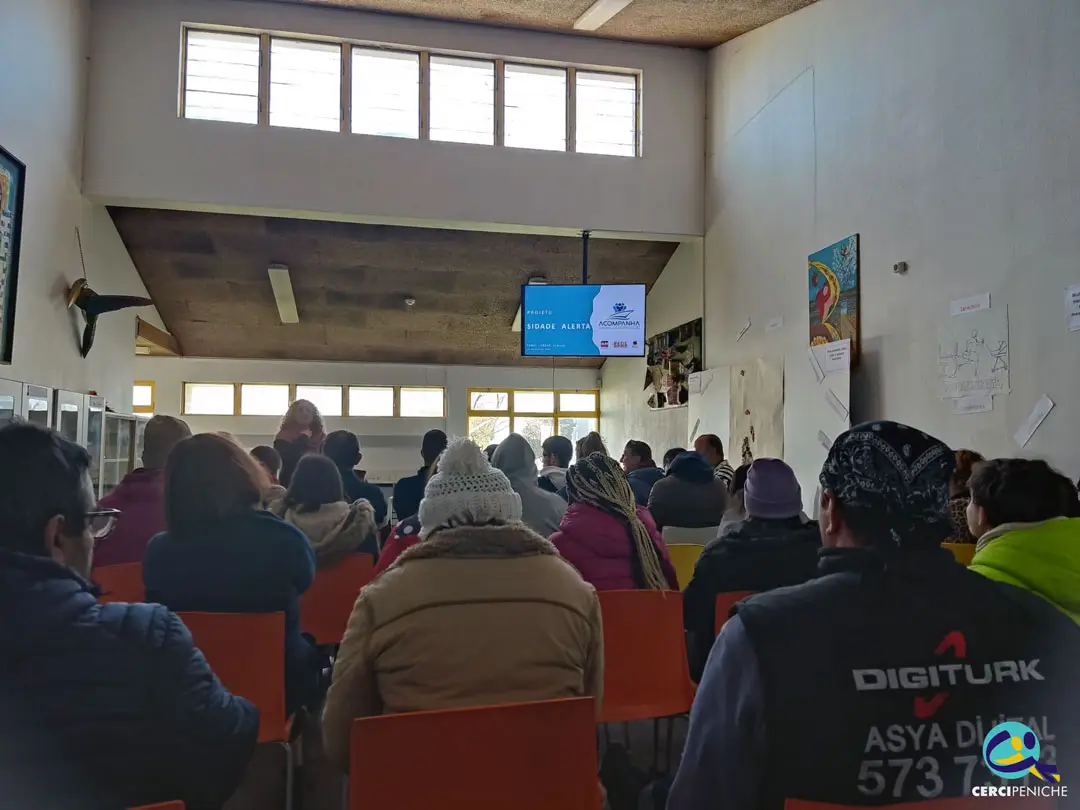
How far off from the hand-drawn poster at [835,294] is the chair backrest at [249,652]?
410cm

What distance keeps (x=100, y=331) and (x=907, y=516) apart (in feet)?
23.1

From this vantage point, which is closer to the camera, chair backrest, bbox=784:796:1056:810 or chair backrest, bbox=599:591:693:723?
chair backrest, bbox=784:796:1056:810

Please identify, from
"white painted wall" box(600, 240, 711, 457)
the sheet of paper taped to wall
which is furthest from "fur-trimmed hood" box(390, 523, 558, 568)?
"white painted wall" box(600, 240, 711, 457)

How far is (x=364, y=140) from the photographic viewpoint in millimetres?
6332

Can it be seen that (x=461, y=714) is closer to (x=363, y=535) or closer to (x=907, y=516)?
(x=907, y=516)

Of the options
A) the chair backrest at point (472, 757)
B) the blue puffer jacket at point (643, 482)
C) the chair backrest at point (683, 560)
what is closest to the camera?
the chair backrest at point (472, 757)

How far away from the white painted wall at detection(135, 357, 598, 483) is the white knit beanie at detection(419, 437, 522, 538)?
27.6 feet

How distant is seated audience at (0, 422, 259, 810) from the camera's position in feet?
3.51

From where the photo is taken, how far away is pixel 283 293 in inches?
313

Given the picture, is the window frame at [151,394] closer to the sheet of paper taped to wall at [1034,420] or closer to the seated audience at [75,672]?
the seated audience at [75,672]

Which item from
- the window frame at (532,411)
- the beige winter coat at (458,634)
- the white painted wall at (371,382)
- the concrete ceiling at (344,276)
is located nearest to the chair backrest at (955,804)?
the beige winter coat at (458,634)

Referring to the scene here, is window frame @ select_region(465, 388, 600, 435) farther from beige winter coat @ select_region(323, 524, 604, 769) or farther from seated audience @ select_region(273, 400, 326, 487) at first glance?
beige winter coat @ select_region(323, 524, 604, 769)

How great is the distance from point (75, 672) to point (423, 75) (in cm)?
632

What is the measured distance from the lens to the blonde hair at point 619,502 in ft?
8.21
